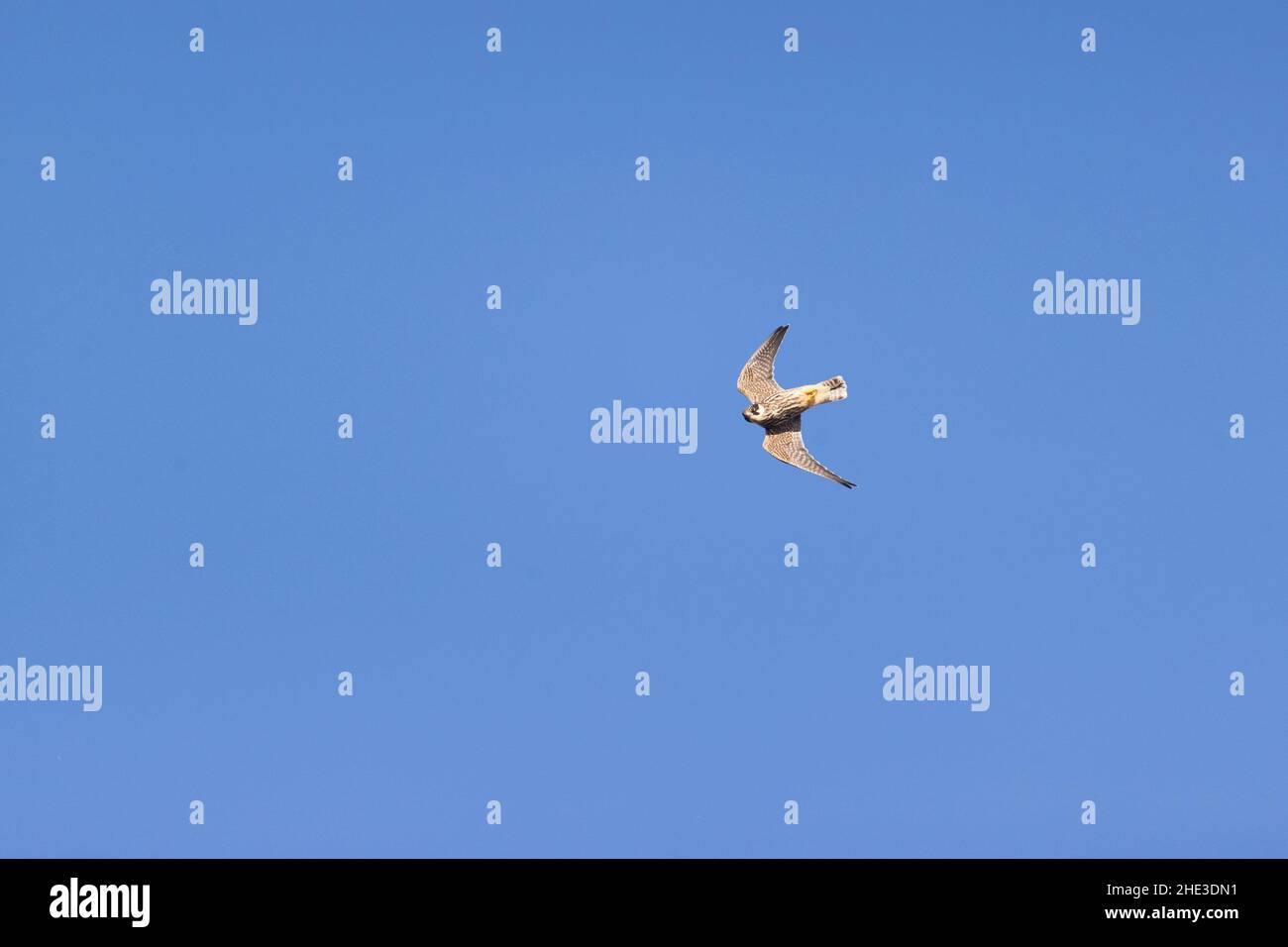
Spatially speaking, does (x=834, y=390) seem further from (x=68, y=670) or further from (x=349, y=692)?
→ (x=68, y=670)

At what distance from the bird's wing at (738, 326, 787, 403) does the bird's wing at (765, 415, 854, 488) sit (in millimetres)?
423

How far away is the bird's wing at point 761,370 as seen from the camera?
17281 millimetres

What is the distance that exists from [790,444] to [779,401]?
481 millimetres

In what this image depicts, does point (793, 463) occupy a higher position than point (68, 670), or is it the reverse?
point (793, 463)

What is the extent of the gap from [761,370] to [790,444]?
2.69 feet

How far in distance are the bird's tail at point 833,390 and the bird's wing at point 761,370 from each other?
0.50m

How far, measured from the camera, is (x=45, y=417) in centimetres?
1973

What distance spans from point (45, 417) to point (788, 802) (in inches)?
387

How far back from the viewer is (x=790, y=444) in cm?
1733

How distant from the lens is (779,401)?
1717 cm

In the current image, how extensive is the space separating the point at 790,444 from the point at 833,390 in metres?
0.74

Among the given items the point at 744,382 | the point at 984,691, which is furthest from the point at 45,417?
the point at 984,691

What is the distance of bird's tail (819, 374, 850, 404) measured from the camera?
56.0 ft
